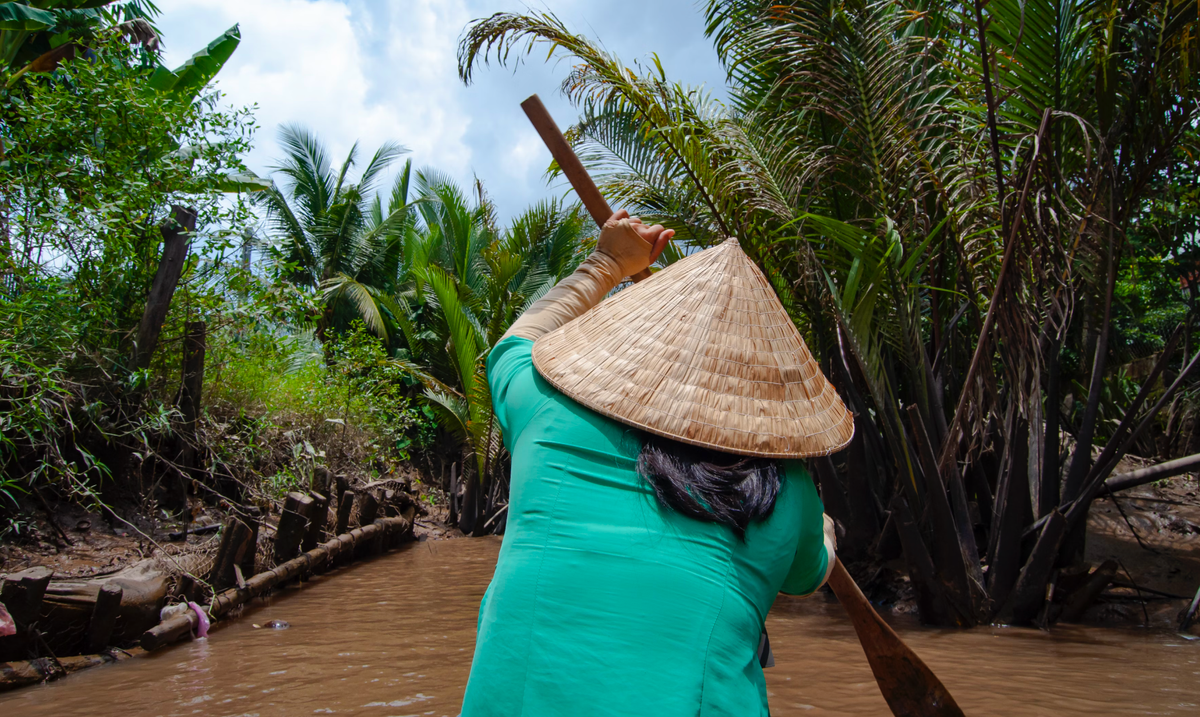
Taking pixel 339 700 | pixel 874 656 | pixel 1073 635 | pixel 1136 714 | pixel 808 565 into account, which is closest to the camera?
pixel 808 565

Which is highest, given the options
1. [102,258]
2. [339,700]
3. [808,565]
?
[102,258]

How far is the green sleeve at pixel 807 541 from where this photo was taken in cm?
137

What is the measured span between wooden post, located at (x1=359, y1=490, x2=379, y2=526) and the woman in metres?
9.45

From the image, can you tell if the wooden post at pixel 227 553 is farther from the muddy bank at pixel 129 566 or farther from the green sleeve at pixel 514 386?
the green sleeve at pixel 514 386

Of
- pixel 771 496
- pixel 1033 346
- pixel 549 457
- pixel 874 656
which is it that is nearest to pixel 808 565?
pixel 771 496

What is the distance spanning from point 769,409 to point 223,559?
5.65m

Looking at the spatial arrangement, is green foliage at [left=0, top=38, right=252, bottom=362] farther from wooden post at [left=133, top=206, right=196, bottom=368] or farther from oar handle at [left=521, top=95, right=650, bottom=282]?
oar handle at [left=521, top=95, right=650, bottom=282]

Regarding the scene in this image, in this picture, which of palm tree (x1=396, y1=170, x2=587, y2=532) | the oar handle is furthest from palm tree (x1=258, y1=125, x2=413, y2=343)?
the oar handle

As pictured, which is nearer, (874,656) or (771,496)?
(771,496)

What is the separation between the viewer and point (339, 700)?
13.5 ft

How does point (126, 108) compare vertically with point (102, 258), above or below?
above

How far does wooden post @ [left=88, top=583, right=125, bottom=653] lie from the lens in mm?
4410

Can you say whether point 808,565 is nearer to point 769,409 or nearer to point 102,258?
point 769,409

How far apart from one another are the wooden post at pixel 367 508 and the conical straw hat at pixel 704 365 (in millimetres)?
9452
